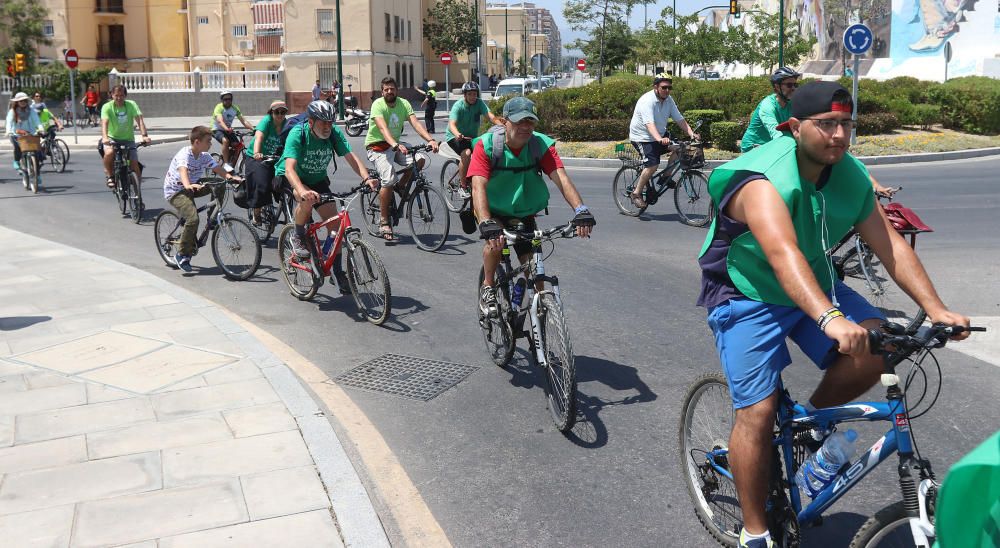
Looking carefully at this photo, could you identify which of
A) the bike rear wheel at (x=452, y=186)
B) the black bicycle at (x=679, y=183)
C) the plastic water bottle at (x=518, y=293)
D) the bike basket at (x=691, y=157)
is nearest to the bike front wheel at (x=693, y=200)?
the black bicycle at (x=679, y=183)

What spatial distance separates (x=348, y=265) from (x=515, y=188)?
7.44 ft

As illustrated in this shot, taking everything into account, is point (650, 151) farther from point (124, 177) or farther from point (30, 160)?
point (30, 160)

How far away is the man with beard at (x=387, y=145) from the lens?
1166cm

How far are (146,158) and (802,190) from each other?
24.6m

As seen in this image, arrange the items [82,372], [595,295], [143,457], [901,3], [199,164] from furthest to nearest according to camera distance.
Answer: [901,3] → [199,164] → [595,295] → [82,372] → [143,457]

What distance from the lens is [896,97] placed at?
84.1ft

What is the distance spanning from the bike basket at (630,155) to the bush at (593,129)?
36.0 feet

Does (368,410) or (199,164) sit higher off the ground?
(199,164)

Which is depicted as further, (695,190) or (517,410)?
(695,190)

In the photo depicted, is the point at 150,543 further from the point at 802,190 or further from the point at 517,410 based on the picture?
the point at 802,190

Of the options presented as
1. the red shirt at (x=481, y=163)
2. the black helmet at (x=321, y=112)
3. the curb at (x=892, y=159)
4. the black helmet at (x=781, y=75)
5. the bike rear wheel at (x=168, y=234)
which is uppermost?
the black helmet at (x=781, y=75)

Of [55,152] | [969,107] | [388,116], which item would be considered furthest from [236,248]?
[969,107]

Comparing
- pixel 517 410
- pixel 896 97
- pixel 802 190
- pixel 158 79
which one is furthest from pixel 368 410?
pixel 158 79

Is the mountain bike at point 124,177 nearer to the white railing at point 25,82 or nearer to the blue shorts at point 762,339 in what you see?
the blue shorts at point 762,339
